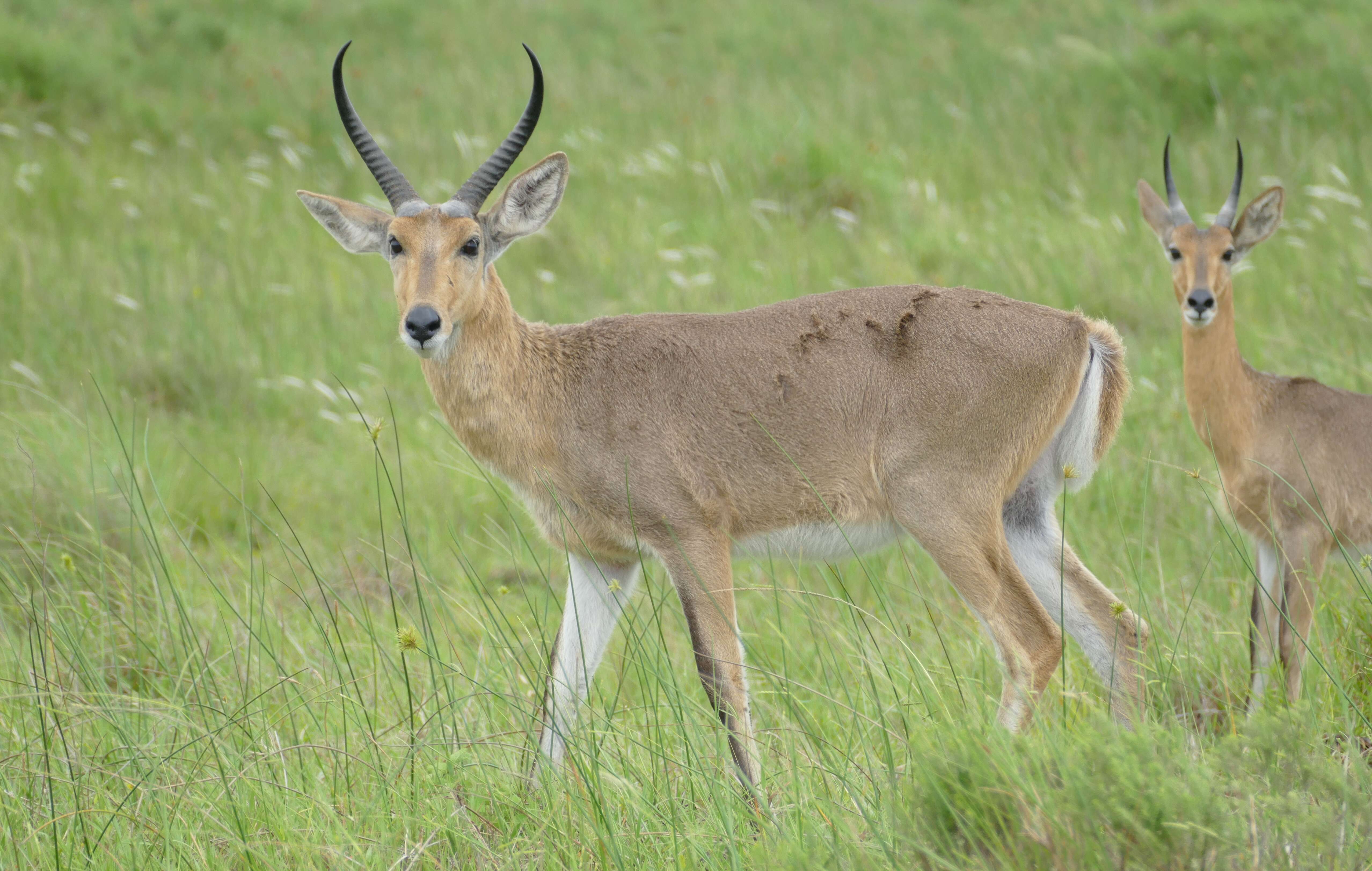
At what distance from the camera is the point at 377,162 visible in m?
4.64

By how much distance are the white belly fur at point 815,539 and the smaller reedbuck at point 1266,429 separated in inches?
51.6

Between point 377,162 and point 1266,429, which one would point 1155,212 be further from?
point 377,162

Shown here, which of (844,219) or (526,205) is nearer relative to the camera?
(526,205)

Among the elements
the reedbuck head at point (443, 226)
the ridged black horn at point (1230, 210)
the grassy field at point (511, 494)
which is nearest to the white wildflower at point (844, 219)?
the grassy field at point (511, 494)

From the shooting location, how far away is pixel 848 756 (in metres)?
3.01

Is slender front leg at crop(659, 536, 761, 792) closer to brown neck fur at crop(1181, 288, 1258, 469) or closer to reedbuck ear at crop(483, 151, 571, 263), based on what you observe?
reedbuck ear at crop(483, 151, 571, 263)

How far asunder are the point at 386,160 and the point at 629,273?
4.63m

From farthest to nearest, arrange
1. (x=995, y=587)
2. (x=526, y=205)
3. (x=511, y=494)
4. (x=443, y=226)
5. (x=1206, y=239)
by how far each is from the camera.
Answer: (x=511, y=494) < (x=1206, y=239) < (x=526, y=205) < (x=443, y=226) < (x=995, y=587)

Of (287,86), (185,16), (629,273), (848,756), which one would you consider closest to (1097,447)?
(848,756)

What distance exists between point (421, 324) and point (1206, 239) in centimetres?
329

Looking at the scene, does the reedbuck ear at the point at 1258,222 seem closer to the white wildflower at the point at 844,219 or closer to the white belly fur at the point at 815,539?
the white belly fur at the point at 815,539

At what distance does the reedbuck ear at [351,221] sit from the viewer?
467 cm

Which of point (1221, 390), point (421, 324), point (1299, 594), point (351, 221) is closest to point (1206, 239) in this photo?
point (1221, 390)

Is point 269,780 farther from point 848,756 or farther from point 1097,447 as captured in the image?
point 1097,447
